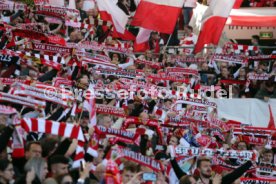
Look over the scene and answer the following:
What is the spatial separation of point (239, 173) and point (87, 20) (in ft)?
36.9

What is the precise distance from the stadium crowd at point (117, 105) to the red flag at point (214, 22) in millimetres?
788

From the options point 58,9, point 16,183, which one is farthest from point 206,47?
point 16,183

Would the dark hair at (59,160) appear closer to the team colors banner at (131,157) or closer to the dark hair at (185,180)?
the team colors banner at (131,157)

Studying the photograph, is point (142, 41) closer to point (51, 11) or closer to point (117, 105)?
point (51, 11)

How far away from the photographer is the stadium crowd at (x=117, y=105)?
11898mm

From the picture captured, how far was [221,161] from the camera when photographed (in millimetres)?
15281

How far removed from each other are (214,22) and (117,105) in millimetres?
6522

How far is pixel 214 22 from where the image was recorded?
23.9 meters

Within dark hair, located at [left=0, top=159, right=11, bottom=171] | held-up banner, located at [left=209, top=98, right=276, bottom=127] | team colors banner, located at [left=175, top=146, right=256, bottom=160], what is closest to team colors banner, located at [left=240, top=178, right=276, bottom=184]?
team colors banner, located at [left=175, top=146, right=256, bottom=160]

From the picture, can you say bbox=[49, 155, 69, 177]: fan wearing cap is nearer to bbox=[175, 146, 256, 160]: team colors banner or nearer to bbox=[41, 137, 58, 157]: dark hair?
bbox=[41, 137, 58, 157]: dark hair

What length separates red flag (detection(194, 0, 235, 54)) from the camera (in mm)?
23797

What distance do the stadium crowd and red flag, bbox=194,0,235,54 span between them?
0.79 meters

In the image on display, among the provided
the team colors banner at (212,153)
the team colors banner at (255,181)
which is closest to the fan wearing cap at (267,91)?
the team colors banner at (255,181)

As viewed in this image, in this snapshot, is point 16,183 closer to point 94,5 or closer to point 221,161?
point 221,161
